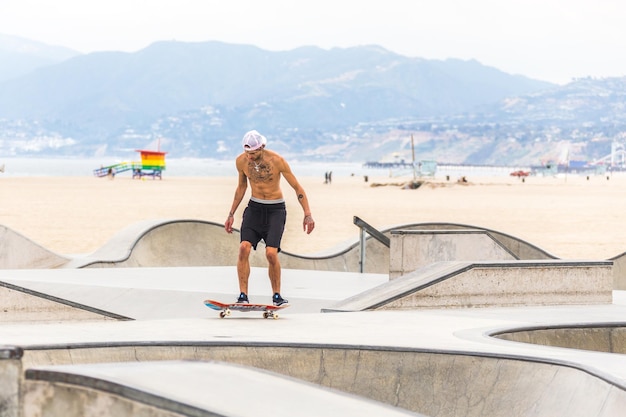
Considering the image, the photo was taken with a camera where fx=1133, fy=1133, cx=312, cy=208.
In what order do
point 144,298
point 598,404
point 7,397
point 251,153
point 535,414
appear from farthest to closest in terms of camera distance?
point 144,298
point 251,153
point 535,414
point 598,404
point 7,397

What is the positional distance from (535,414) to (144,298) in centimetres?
489

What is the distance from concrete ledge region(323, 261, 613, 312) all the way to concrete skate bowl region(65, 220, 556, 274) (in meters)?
3.92

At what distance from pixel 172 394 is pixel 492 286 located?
19.3 feet

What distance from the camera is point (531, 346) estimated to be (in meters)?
6.77

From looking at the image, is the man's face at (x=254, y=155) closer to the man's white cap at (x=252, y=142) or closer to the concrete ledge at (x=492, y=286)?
the man's white cap at (x=252, y=142)

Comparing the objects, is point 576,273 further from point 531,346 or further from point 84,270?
point 84,270

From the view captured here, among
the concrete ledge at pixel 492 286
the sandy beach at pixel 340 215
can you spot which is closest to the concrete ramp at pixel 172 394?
the concrete ledge at pixel 492 286

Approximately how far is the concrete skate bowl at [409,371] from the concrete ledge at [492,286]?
97.5 inches

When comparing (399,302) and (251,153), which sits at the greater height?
(251,153)

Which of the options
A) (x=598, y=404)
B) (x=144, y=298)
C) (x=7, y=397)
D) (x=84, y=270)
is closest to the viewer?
(x=7, y=397)

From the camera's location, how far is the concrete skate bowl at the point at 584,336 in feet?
25.7

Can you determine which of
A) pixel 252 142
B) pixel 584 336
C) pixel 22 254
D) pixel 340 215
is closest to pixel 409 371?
pixel 584 336

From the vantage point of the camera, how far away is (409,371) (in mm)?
6227

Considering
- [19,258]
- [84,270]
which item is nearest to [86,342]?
[84,270]
